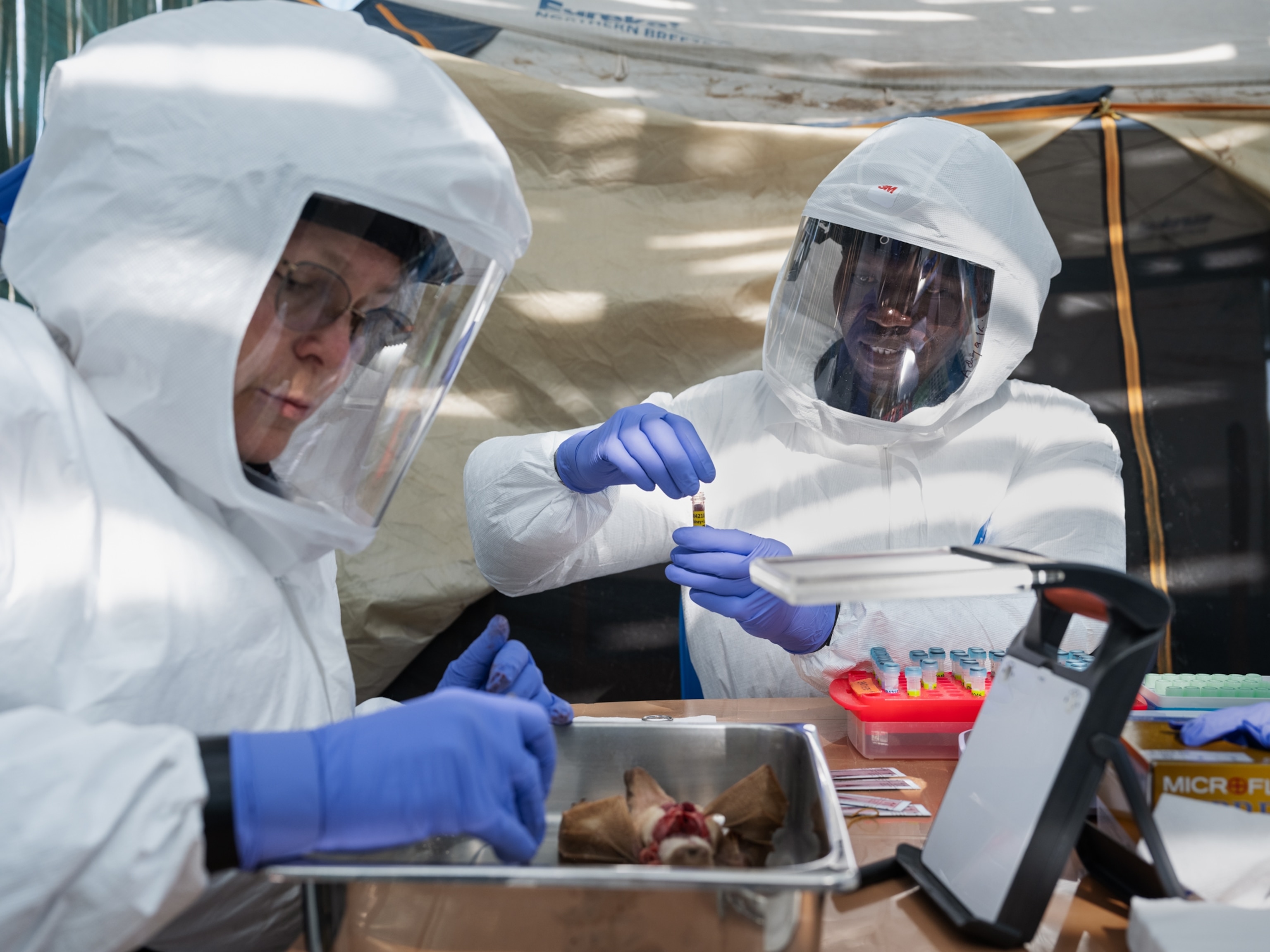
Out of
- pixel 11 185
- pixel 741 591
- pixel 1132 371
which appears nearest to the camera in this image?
pixel 11 185

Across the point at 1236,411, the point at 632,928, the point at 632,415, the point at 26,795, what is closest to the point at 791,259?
the point at 632,415

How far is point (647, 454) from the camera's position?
1465 millimetres

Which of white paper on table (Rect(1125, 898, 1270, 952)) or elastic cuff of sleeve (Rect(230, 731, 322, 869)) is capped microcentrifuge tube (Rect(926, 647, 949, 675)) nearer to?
white paper on table (Rect(1125, 898, 1270, 952))

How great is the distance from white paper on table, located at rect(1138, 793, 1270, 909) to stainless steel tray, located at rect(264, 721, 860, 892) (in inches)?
11.6

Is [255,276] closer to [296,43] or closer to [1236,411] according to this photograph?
[296,43]

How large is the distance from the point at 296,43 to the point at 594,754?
2.61 ft

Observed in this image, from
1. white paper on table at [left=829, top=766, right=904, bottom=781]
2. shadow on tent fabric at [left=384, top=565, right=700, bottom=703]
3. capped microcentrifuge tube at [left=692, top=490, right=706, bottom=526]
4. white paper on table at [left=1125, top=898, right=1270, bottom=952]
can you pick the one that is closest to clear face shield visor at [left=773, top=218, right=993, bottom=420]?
capped microcentrifuge tube at [left=692, top=490, right=706, bottom=526]

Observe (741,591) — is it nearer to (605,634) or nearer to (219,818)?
(219,818)

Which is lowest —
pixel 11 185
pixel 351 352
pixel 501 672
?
pixel 501 672

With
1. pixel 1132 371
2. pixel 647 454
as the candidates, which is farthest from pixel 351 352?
pixel 1132 371

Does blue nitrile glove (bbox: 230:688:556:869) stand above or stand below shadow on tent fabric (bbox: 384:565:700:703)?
above

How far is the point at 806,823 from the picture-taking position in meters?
0.89

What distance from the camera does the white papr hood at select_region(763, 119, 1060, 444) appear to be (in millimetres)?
1569

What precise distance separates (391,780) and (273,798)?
87 millimetres
